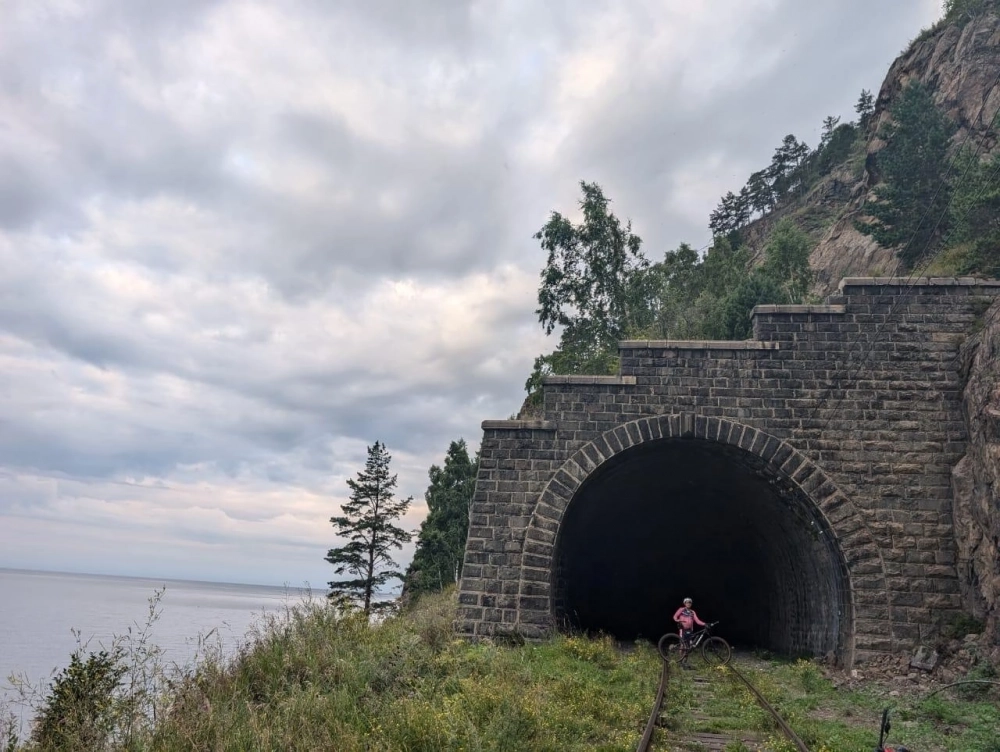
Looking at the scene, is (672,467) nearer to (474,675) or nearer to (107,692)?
(474,675)

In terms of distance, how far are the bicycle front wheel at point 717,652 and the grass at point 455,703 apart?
1466 mm

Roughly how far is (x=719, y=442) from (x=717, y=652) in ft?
16.2

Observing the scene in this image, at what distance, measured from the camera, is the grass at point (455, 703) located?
698 cm

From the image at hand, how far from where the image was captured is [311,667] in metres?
9.71

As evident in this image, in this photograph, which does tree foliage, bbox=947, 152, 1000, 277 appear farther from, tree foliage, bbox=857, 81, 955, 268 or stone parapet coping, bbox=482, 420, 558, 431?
stone parapet coping, bbox=482, 420, 558, 431

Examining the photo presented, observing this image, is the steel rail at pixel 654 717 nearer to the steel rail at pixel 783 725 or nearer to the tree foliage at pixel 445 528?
the steel rail at pixel 783 725

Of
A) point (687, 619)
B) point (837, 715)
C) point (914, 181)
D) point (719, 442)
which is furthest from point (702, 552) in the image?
point (914, 181)

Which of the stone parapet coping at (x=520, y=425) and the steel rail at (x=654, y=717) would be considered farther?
the stone parapet coping at (x=520, y=425)

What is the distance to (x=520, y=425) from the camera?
15188 mm

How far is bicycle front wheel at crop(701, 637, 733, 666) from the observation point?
15.1 m

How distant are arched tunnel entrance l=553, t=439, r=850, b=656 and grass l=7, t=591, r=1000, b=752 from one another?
3.04 meters

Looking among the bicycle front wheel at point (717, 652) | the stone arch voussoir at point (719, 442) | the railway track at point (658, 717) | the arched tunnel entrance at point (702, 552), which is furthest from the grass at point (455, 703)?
the arched tunnel entrance at point (702, 552)

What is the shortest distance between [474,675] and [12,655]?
1477 centimetres

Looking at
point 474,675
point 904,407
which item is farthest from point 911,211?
point 474,675
